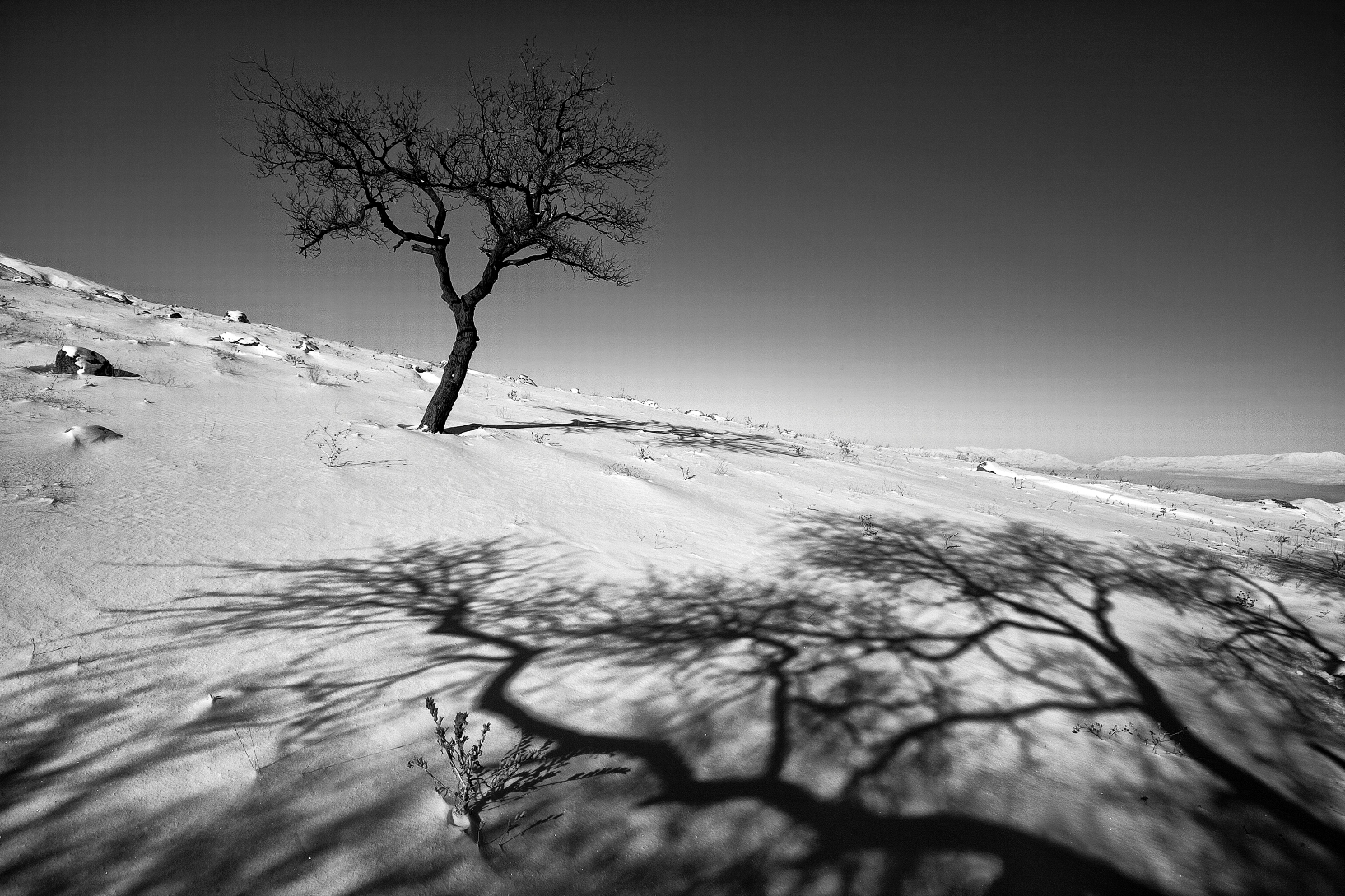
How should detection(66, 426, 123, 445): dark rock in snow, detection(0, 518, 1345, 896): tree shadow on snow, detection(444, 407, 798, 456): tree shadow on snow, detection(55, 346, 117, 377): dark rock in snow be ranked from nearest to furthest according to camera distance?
detection(0, 518, 1345, 896): tree shadow on snow
detection(66, 426, 123, 445): dark rock in snow
detection(55, 346, 117, 377): dark rock in snow
detection(444, 407, 798, 456): tree shadow on snow

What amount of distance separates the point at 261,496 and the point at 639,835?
4344 millimetres

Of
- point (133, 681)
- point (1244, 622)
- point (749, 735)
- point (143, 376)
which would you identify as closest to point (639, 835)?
point (749, 735)

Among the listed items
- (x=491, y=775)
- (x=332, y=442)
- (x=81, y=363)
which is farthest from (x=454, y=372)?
(x=491, y=775)

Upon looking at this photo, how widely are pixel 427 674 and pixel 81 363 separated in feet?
27.6

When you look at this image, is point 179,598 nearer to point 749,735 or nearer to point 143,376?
point 749,735

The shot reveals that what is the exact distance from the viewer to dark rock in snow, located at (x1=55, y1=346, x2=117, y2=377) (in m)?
6.86

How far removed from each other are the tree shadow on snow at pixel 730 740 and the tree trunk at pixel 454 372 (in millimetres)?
4089

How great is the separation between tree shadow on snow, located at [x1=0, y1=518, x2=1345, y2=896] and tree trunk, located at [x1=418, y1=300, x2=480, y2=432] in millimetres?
Result: 4089

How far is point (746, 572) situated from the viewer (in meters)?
4.45

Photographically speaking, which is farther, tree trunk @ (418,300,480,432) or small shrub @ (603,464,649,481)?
tree trunk @ (418,300,480,432)

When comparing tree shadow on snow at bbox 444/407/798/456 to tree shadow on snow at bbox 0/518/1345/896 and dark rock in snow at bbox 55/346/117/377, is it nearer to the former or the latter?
dark rock in snow at bbox 55/346/117/377

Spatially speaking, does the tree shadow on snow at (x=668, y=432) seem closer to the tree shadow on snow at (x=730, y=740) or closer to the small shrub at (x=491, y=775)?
the tree shadow on snow at (x=730, y=740)

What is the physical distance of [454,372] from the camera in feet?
25.5

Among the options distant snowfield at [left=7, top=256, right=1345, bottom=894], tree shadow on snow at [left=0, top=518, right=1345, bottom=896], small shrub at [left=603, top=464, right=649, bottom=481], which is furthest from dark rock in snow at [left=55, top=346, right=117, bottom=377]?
small shrub at [left=603, top=464, right=649, bottom=481]
